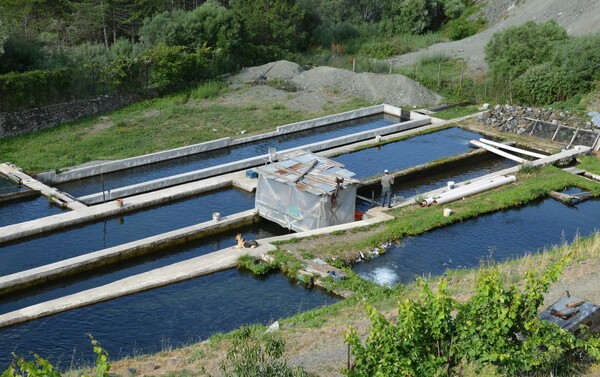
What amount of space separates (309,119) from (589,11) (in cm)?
2325

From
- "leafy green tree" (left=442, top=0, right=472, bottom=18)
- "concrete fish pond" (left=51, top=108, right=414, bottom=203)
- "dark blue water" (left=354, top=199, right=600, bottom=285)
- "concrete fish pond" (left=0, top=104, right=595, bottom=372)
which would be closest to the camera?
"concrete fish pond" (left=0, top=104, right=595, bottom=372)

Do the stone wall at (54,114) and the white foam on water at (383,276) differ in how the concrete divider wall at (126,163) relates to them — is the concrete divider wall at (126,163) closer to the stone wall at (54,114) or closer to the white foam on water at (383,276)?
the stone wall at (54,114)

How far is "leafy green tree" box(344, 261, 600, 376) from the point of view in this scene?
11969 millimetres

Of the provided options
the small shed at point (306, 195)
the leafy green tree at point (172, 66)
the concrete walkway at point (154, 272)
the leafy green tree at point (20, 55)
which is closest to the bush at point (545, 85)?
the concrete walkway at point (154, 272)

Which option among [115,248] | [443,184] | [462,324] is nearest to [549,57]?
[443,184]

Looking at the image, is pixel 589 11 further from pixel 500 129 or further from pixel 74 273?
pixel 74 273

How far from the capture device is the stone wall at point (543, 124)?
32.6 m

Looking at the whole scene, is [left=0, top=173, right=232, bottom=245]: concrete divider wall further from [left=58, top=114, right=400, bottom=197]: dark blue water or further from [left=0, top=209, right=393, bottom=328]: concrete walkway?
[left=0, top=209, right=393, bottom=328]: concrete walkway

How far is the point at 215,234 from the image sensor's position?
77.9ft

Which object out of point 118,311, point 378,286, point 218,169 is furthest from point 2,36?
point 378,286

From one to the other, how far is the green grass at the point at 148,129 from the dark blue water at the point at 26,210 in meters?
2.51

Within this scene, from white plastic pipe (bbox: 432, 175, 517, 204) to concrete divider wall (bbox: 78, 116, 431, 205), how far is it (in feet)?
20.6

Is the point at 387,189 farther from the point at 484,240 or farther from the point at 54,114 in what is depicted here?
the point at 54,114

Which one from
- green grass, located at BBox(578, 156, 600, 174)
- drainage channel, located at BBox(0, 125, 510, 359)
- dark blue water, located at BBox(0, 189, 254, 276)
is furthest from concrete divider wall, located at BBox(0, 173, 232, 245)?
green grass, located at BBox(578, 156, 600, 174)
